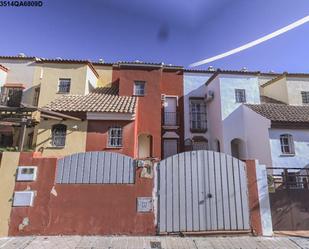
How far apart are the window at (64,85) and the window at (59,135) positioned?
14.9 feet

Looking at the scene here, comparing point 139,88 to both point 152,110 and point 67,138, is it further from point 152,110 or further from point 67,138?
point 67,138

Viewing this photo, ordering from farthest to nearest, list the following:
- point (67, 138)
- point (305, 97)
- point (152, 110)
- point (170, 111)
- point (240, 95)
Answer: point (305, 97) < point (170, 111) < point (240, 95) < point (152, 110) < point (67, 138)

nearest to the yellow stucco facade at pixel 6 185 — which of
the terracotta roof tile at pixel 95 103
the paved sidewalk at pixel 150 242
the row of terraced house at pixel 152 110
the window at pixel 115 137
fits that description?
the paved sidewalk at pixel 150 242

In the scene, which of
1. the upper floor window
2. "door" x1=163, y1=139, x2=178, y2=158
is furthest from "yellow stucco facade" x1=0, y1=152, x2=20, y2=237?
"door" x1=163, y1=139, x2=178, y2=158

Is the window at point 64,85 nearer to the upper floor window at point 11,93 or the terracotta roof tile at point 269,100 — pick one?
the upper floor window at point 11,93

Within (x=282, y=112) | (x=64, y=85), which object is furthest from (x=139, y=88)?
(x=282, y=112)

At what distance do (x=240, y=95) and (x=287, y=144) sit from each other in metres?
5.44

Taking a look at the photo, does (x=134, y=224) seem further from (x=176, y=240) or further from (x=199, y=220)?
(x=199, y=220)

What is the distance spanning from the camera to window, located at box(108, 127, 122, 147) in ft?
47.9

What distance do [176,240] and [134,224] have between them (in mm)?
1549

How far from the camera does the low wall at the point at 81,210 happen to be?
782cm

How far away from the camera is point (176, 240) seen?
754cm

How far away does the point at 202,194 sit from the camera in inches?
324

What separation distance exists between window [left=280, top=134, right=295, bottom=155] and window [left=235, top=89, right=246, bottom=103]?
14.9 feet
